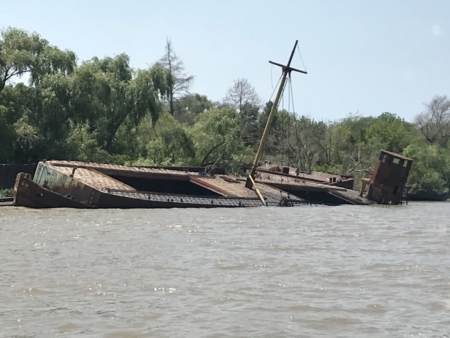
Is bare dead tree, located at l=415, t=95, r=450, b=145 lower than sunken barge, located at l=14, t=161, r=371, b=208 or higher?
higher

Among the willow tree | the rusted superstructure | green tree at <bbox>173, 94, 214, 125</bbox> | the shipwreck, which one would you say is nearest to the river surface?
the shipwreck

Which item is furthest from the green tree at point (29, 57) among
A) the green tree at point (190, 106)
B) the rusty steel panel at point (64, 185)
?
the green tree at point (190, 106)

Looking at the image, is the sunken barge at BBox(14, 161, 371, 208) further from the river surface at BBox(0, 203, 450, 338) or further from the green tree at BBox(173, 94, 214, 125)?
the green tree at BBox(173, 94, 214, 125)

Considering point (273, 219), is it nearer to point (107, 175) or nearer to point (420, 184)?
point (107, 175)

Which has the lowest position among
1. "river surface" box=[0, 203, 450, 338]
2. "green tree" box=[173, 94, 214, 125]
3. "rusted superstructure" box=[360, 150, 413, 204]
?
"river surface" box=[0, 203, 450, 338]

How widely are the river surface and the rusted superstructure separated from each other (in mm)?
15875

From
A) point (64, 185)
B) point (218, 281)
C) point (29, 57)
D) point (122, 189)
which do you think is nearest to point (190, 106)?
point (29, 57)

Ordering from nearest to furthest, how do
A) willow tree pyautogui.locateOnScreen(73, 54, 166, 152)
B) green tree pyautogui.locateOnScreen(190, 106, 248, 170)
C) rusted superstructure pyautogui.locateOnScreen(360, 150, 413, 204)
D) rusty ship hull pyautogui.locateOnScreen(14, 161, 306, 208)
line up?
rusty ship hull pyautogui.locateOnScreen(14, 161, 306, 208) < rusted superstructure pyautogui.locateOnScreen(360, 150, 413, 204) < willow tree pyautogui.locateOnScreen(73, 54, 166, 152) < green tree pyautogui.locateOnScreen(190, 106, 248, 170)

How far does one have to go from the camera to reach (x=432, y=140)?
7594cm

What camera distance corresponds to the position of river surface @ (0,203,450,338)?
25.4ft

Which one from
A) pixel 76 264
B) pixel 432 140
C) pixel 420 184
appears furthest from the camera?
pixel 432 140

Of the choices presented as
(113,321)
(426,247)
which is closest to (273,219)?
(426,247)

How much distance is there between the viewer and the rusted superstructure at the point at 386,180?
33.4 meters

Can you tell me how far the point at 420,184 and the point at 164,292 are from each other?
172 feet
